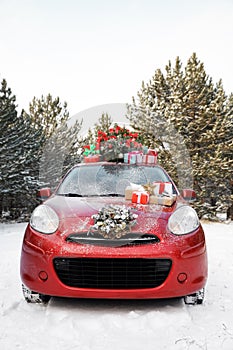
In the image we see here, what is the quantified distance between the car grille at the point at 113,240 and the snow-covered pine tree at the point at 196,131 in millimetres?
15156

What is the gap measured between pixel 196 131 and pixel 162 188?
1487 centimetres

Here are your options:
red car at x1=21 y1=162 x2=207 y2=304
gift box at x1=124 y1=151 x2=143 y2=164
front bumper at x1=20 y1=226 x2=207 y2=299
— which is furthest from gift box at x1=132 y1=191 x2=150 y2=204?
gift box at x1=124 y1=151 x2=143 y2=164

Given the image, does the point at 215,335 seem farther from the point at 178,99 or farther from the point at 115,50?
the point at 178,99

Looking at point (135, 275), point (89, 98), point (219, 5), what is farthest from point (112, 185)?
point (219, 5)

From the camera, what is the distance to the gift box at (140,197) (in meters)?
3.43

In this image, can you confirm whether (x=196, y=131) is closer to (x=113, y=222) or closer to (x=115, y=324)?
(x=113, y=222)

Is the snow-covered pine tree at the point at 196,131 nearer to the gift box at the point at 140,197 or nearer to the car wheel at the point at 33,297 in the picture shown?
the gift box at the point at 140,197

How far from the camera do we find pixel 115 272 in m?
2.74

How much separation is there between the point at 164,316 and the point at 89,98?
23.3 feet

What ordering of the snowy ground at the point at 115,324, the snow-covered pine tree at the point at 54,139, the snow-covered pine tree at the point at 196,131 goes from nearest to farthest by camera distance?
1. the snowy ground at the point at 115,324
2. the snow-covered pine tree at the point at 196,131
3. the snow-covered pine tree at the point at 54,139

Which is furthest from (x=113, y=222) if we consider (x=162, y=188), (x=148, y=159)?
(x=148, y=159)

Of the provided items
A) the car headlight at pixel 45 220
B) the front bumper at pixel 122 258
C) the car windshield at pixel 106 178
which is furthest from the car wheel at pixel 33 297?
the car windshield at pixel 106 178

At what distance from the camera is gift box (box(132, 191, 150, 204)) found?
343 cm

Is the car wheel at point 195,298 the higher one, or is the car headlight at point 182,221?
the car headlight at point 182,221
